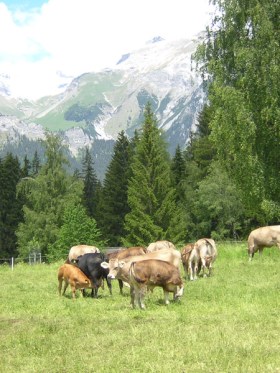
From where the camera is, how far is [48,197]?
199ft

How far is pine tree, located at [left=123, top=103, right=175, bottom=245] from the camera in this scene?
172 ft

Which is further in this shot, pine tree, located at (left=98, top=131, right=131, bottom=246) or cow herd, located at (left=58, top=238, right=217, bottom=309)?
pine tree, located at (left=98, top=131, right=131, bottom=246)

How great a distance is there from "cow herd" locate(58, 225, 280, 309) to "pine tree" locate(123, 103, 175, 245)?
84.8 ft

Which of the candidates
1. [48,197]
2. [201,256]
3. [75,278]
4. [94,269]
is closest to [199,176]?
[48,197]

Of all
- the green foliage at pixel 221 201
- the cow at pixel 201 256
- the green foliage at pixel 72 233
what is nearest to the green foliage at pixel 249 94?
the cow at pixel 201 256

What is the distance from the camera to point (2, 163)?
76375mm

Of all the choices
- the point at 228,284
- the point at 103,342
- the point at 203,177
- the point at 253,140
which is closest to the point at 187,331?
the point at 103,342

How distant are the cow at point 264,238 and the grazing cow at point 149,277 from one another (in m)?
12.4

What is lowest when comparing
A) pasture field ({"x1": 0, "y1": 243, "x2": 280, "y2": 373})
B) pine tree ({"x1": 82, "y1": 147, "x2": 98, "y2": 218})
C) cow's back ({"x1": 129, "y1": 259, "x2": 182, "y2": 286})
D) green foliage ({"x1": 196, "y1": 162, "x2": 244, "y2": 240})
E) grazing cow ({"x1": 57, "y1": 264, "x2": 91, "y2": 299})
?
pasture field ({"x1": 0, "y1": 243, "x2": 280, "y2": 373})

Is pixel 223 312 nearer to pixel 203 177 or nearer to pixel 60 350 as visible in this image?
pixel 60 350

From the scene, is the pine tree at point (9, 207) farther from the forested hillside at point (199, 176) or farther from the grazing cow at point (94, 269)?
the grazing cow at point (94, 269)

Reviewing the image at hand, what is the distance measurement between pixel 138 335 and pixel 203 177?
50.0 meters

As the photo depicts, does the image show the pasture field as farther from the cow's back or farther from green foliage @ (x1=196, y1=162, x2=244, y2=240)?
green foliage @ (x1=196, y1=162, x2=244, y2=240)

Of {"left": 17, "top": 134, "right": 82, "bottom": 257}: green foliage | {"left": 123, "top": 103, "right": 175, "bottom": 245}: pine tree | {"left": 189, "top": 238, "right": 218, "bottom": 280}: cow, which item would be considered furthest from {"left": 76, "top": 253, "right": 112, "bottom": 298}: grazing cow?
{"left": 17, "top": 134, "right": 82, "bottom": 257}: green foliage
